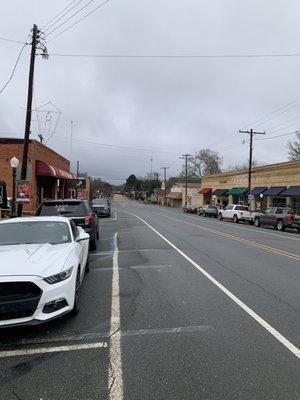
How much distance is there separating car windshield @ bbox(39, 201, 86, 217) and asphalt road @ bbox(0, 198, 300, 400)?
4696 millimetres

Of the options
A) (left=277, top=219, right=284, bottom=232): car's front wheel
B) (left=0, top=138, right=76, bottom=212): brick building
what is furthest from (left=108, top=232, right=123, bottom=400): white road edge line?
(left=277, top=219, right=284, bottom=232): car's front wheel

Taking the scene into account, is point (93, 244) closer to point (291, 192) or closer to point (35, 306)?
point (35, 306)

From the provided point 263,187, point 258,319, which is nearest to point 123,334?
point 258,319

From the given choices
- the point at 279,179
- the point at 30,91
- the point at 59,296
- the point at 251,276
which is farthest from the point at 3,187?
the point at 279,179

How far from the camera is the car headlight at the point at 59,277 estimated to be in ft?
19.8

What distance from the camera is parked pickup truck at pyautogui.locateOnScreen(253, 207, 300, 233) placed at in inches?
1312

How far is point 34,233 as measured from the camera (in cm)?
839

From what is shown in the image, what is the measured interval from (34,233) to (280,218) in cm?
2841

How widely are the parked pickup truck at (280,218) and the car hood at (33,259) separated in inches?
1103

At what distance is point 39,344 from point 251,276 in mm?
6170

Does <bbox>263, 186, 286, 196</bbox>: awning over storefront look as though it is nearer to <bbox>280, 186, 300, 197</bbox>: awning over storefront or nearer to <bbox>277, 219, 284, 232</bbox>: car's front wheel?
<bbox>280, 186, 300, 197</bbox>: awning over storefront

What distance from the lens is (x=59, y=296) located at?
6.10 m

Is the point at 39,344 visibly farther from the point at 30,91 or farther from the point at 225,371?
the point at 30,91

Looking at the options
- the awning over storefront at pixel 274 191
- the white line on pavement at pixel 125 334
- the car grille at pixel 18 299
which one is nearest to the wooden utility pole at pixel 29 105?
the car grille at pixel 18 299
